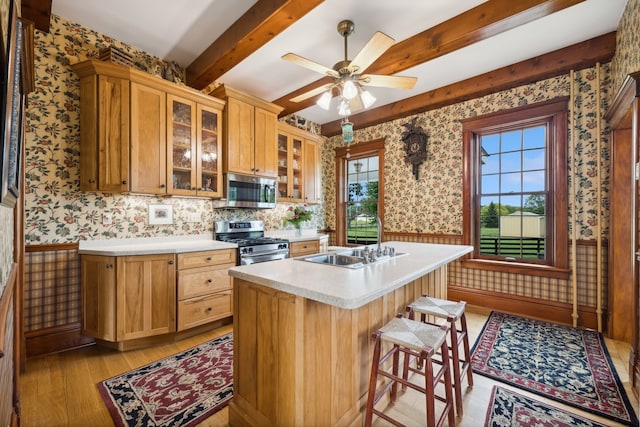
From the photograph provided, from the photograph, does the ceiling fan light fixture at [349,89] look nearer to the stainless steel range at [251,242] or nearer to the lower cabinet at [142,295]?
the stainless steel range at [251,242]

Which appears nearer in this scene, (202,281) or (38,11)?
(38,11)

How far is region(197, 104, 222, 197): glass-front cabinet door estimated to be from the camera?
3125 millimetres

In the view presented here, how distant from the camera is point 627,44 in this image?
2266 mm

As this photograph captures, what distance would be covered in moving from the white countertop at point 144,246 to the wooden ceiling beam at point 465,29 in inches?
101

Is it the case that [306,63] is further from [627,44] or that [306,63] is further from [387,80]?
[627,44]

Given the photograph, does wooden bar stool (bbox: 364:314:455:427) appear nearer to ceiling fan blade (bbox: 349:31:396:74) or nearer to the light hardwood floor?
the light hardwood floor

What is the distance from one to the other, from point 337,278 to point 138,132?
2.45 meters

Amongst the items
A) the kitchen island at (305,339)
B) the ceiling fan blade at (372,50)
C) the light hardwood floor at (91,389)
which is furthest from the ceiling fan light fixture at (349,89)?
the light hardwood floor at (91,389)

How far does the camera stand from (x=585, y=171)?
9.68 feet

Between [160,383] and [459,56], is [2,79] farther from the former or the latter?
[459,56]

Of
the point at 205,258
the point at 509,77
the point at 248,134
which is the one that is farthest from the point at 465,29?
the point at 205,258

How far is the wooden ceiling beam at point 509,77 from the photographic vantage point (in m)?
2.73

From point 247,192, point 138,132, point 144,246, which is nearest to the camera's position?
point 138,132

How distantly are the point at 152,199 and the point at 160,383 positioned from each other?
6.00 ft
